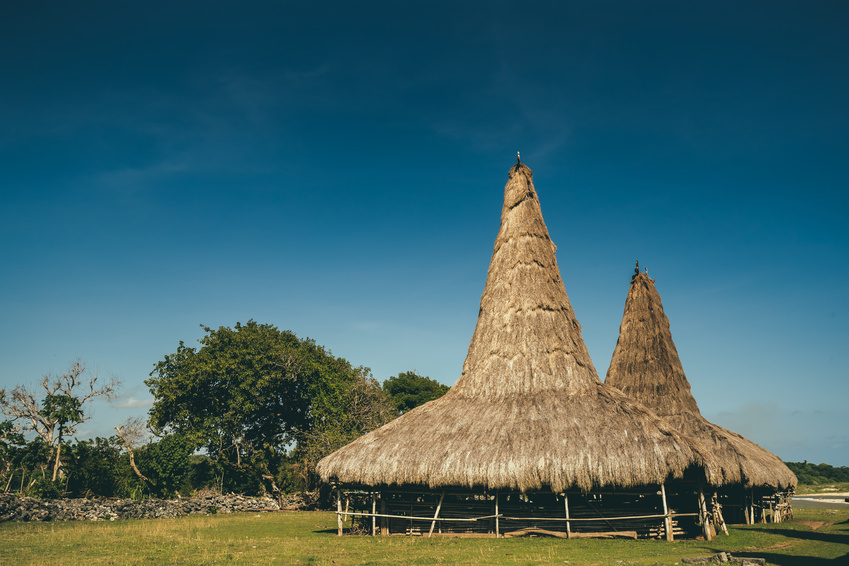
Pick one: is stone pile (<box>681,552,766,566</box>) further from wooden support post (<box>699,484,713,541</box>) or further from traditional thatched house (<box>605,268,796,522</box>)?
traditional thatched house (<box>605,268,796,522</box>)

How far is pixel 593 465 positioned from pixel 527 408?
3.16 metres

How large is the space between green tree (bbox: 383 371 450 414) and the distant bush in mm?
49895

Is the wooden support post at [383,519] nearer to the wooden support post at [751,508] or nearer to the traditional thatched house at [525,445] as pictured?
the traditional thatched house at [525,445]

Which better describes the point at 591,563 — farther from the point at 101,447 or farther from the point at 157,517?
the point at 101,447

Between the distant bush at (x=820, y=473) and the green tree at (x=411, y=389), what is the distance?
164 feet

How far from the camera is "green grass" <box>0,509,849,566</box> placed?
1166 cm

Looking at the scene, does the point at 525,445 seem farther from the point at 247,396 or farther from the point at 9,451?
the point at 9,451

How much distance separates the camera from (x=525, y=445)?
15922mm

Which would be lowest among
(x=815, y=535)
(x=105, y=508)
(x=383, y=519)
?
(x=105, y=508)

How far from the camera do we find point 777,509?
904 inches

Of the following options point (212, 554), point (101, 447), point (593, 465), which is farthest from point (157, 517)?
point (593, 465)

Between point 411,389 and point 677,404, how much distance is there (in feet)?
92.1

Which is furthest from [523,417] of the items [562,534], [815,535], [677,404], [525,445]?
[677,404]

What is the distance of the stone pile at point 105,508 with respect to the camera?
69.8 feet
